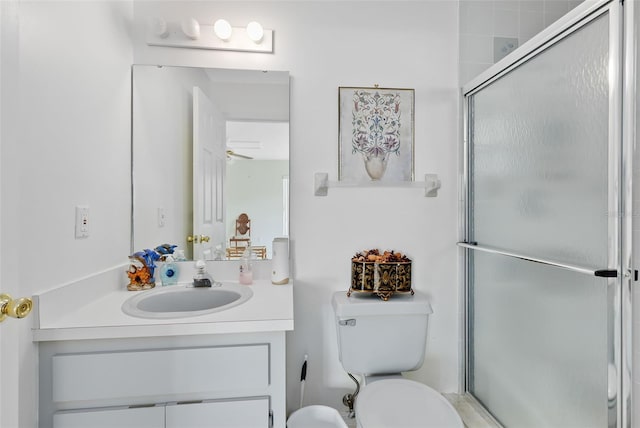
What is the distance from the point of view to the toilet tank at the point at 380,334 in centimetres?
148

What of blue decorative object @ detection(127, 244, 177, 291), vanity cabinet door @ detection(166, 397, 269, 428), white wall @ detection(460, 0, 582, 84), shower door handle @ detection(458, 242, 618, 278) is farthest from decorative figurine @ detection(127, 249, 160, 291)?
white wall @ detection(460, 0, 582, 84)

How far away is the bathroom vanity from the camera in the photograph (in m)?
1.03

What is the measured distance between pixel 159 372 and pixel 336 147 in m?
1.24

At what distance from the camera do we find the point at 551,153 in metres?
1.20

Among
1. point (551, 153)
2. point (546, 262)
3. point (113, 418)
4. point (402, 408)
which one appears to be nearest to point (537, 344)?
point (546, 262)

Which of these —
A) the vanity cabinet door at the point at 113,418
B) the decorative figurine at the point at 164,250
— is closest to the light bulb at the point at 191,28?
the decorative figurine at the point at 164,250

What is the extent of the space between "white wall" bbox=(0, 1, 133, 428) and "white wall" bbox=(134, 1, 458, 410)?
0.41 meters

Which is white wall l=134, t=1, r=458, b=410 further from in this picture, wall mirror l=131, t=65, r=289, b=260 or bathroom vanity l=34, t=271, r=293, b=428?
bathroom vanity l=34, t=271, r=293, b=428

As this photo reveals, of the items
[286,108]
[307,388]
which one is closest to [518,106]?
[286,108]

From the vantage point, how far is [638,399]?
0.99m

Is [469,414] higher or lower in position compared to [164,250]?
lower

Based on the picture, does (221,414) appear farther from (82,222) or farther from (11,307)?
(82,222)

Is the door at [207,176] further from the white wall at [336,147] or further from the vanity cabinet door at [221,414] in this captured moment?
the vanity cabinet door at [221,414]

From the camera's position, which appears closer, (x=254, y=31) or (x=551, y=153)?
(x=551, y=153)
